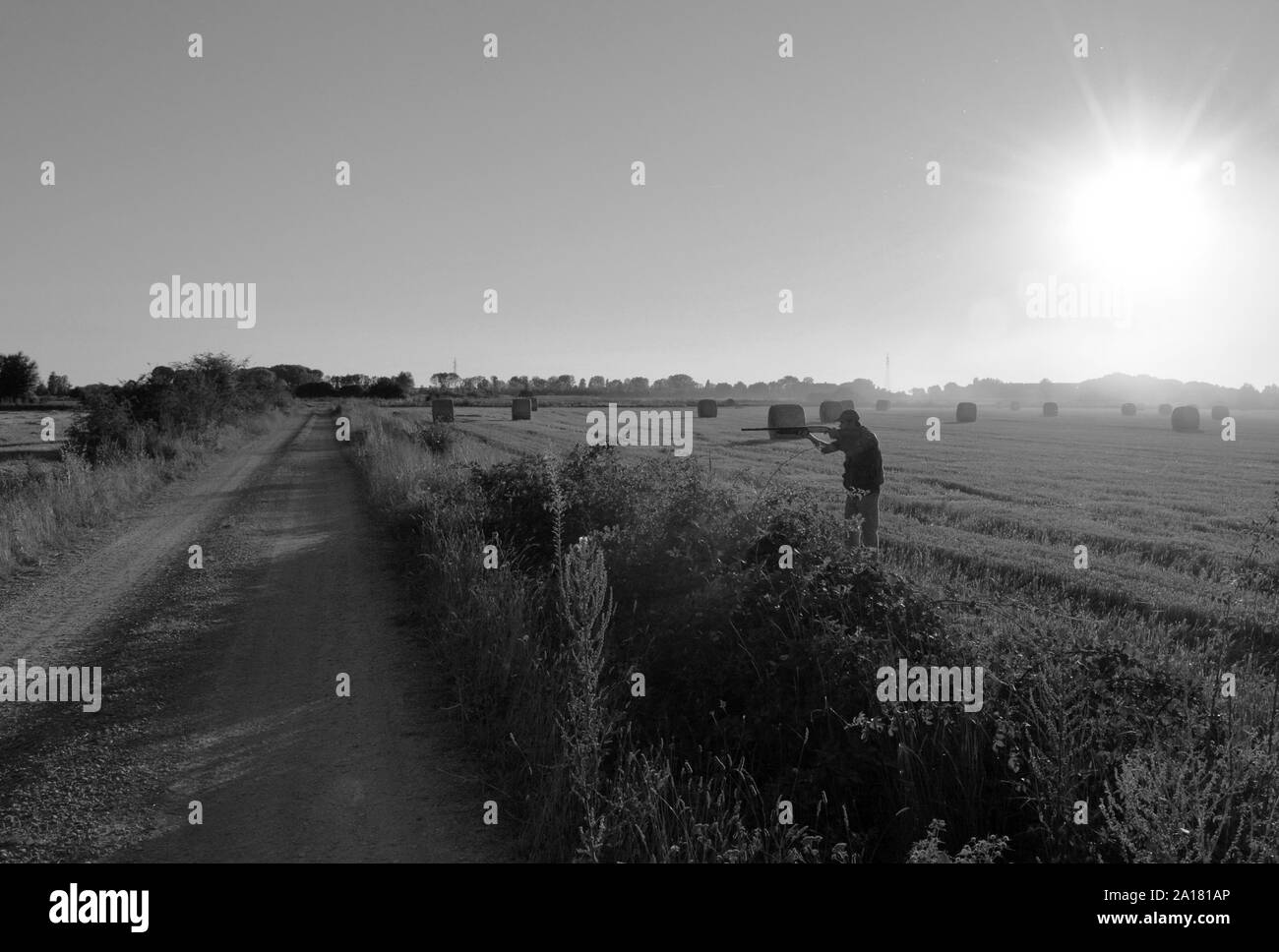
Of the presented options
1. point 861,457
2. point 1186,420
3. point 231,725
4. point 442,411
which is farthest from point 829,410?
point 1186,420

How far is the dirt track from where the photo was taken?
13.8ft

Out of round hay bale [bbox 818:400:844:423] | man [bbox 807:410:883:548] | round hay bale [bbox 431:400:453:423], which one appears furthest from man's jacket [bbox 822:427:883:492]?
round hay bale [bbox 431:400:453:423]

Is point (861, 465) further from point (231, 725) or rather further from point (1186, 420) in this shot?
point (1186, 420)

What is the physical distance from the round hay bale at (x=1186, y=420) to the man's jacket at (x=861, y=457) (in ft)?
172

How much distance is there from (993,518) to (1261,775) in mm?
13042

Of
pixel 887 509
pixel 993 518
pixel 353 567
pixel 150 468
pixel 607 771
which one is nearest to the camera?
pixel 607 771

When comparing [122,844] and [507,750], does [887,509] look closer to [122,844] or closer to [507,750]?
[507,750]

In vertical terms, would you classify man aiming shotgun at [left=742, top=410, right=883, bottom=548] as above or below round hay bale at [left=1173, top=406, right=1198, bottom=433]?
below

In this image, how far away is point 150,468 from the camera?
63.3 feet

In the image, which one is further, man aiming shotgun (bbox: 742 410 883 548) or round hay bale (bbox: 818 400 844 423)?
round hay bale (bbox: 818 400 844 423)

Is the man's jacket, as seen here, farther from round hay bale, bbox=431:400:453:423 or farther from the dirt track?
round hay bale, bbox=431:400:453:423

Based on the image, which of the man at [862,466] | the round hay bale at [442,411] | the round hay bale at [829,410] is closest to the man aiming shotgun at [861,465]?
the man at [862,466]

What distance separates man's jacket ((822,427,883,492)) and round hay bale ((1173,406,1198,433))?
2064 inches
